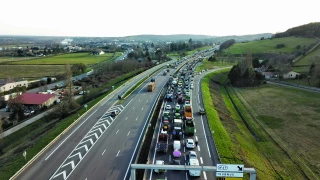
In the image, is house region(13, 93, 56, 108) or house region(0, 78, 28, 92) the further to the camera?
house region(0, 78, 28, 92)

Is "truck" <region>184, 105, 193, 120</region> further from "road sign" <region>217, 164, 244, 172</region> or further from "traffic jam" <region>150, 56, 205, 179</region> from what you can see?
"road sign" <region>217, 164, 244, 172</region>

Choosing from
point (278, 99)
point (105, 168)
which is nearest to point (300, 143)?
point (278, 99)

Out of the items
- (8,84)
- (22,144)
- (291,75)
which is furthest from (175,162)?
(291,75)

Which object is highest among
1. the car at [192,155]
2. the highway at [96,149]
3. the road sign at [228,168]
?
the road sign at [228,168]

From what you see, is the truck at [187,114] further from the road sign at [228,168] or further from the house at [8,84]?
the house at [8,84]

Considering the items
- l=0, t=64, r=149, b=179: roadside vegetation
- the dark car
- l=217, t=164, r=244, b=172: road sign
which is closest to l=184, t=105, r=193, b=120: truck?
the dark car

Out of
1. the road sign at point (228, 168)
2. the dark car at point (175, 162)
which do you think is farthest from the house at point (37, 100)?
the road sign at point (228, 168)

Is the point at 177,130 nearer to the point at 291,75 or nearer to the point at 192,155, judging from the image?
the point at 192,155
